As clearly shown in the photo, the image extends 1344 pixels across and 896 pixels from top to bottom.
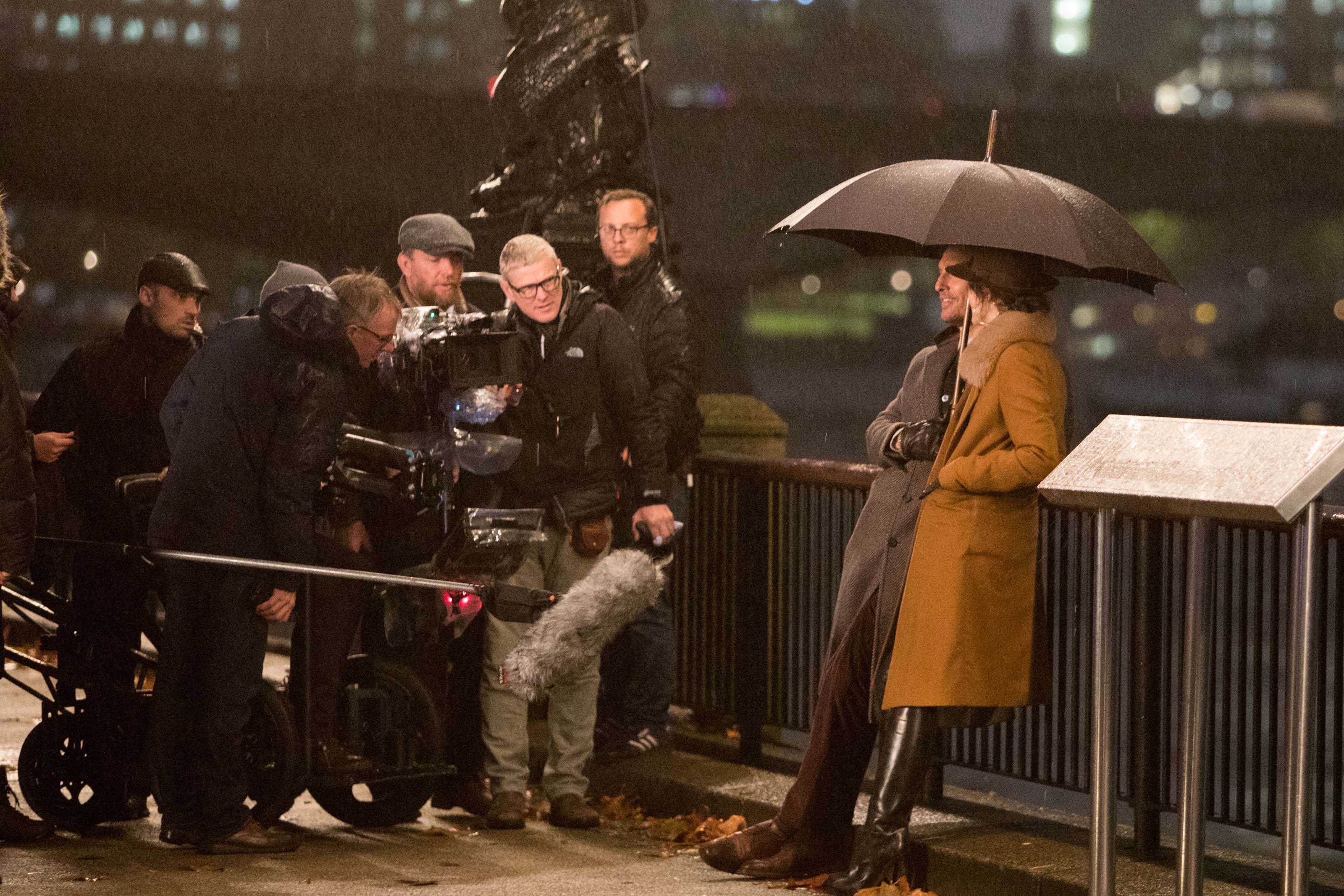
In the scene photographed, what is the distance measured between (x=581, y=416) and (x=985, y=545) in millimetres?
1990

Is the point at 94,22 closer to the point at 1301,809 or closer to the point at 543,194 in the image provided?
the point at 543,194

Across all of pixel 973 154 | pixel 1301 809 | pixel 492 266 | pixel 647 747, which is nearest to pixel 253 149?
pixel 973 154

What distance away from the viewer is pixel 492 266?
31.0 ft

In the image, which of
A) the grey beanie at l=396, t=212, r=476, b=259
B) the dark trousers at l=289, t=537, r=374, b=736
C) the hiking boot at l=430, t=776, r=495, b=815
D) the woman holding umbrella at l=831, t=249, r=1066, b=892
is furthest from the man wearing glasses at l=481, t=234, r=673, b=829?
the woman holding umbrella at l=831, t=249, r=1066, b=892

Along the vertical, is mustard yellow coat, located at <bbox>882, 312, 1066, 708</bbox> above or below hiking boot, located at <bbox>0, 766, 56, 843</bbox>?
above

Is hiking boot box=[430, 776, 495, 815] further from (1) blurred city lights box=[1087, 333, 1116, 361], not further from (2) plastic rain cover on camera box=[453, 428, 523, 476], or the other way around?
(1) blurred city lights box=[1087, 333, 1116, 361]

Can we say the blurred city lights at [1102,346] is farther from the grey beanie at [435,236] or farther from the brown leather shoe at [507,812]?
the brown leather shoe at [507,812]

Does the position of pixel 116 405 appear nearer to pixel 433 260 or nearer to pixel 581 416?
pixel 433 260

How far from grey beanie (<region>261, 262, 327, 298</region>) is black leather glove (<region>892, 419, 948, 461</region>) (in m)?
2.02

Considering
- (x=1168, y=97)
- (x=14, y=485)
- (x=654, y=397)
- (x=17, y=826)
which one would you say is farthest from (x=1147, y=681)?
(x=1168, y=97)

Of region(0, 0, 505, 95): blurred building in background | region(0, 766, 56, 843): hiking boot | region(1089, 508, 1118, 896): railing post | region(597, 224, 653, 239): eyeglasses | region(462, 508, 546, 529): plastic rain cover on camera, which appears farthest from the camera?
region(0, 0, 505, 95): blurred building in background

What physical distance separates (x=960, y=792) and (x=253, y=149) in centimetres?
2564

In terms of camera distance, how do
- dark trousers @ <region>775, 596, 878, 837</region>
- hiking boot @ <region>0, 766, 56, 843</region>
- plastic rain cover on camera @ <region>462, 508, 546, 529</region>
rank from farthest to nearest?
plastic rain cover on camera @ <region>462, 508, 546, 529</region>
hiking boot @ <region>0, 766, 56, 843</region>
dark trousers @ <region>775, 596, 878, 837</region>

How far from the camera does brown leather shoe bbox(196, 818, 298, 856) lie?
6102mm
